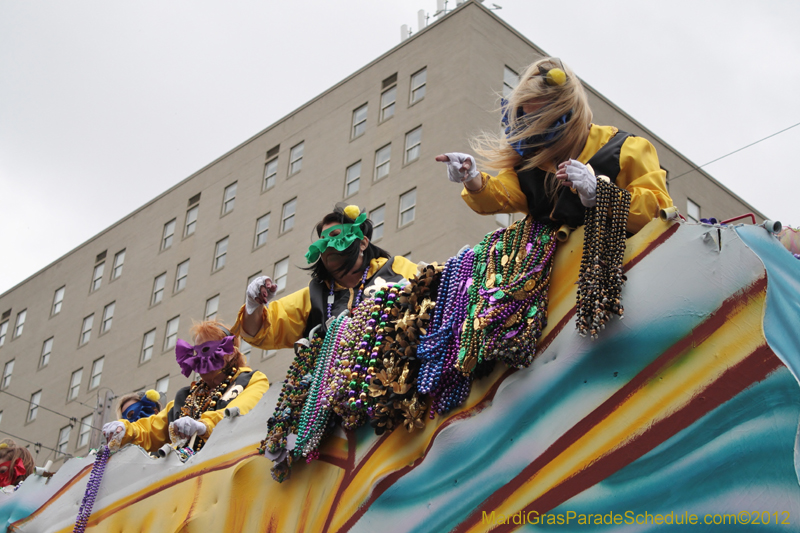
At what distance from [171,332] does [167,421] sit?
87.6ft

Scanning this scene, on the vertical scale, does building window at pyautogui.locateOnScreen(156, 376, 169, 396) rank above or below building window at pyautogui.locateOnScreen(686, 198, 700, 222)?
above

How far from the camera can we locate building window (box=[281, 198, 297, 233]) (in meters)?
A: 30.2

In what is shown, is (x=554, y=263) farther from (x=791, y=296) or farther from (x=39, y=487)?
(x=39, y=487)

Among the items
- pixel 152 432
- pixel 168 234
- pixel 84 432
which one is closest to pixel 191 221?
pixel 168 234

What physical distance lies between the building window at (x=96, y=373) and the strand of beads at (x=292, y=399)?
31.4 m

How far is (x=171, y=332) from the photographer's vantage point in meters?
32.9

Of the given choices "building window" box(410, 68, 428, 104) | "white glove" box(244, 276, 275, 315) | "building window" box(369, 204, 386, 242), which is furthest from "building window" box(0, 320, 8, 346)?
"white glove" box(244, 276, 275, 315)

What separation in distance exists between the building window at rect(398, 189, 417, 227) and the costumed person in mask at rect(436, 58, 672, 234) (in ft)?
70.6

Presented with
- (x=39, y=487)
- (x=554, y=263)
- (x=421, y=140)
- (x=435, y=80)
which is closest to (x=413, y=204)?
(x=421, y=140)

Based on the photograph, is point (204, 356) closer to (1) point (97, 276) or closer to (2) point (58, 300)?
(1) point (97, 276)

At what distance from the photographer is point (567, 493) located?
3.67m

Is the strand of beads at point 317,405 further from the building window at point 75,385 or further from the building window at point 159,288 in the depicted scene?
the building window at point 75,385

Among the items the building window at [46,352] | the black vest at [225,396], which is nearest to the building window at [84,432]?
the building window at [46,352]

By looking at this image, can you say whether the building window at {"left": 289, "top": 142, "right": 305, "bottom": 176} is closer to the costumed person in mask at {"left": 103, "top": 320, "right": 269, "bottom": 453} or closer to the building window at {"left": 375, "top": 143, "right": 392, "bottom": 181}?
the building window at {"left": 375, "top": 143, "right": 392, "bottom": 181}
